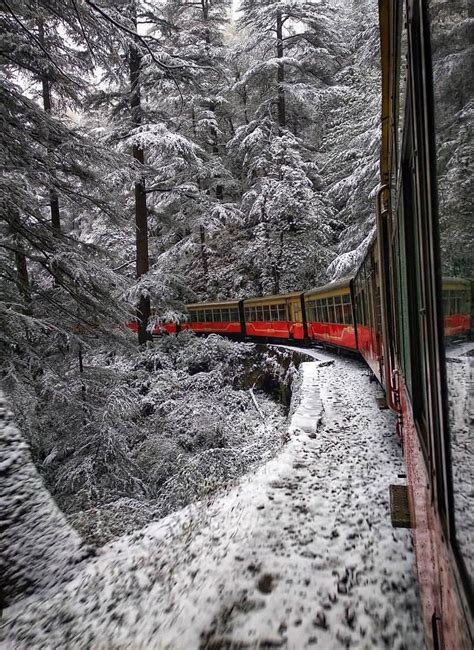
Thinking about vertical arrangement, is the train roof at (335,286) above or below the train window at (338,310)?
above

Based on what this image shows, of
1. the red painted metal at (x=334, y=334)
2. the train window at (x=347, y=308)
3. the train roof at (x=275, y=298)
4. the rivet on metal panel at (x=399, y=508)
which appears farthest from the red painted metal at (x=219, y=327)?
the rivet on metal panel at (x=399, y=508)

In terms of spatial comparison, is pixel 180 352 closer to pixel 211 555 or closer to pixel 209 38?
pixel 211 555

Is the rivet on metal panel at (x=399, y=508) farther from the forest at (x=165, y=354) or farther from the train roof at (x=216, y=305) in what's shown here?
the train roof at (x=216, y=305)

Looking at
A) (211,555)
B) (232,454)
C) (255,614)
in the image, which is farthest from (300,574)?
(232,454)

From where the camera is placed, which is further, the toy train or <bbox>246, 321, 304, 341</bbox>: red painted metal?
<bbox>246, 321, 304, 341</bbox>: red painted metal

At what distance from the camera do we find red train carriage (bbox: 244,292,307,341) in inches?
626

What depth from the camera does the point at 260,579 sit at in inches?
111

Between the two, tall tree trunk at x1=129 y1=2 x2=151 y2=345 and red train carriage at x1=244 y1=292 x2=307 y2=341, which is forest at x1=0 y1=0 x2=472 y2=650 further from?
red train carriage at x1=244 y1=292 x2=307 y2=341

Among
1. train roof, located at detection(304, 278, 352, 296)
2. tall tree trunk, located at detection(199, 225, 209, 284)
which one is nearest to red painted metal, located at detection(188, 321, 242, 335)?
tall tree trunk, located at detection(199, 225, 209, 284)

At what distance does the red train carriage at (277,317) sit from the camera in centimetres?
1590

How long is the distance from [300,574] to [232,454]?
4.45 meters

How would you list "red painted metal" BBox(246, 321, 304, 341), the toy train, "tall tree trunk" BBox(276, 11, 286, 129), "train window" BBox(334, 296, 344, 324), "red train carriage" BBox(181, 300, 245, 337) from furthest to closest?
"tall tree trunk" BBox(276, 11, 286, 129) < "red train carriage" BBox(181, 300, 245, 337) < "red painted metal" BBox(246, 321, 304, 341) < "train window" BBox(334, 296, 344, 324) < the toy train

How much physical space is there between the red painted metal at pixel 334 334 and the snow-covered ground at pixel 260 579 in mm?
6042

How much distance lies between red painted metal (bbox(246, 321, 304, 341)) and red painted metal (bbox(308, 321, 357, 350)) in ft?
2.43
